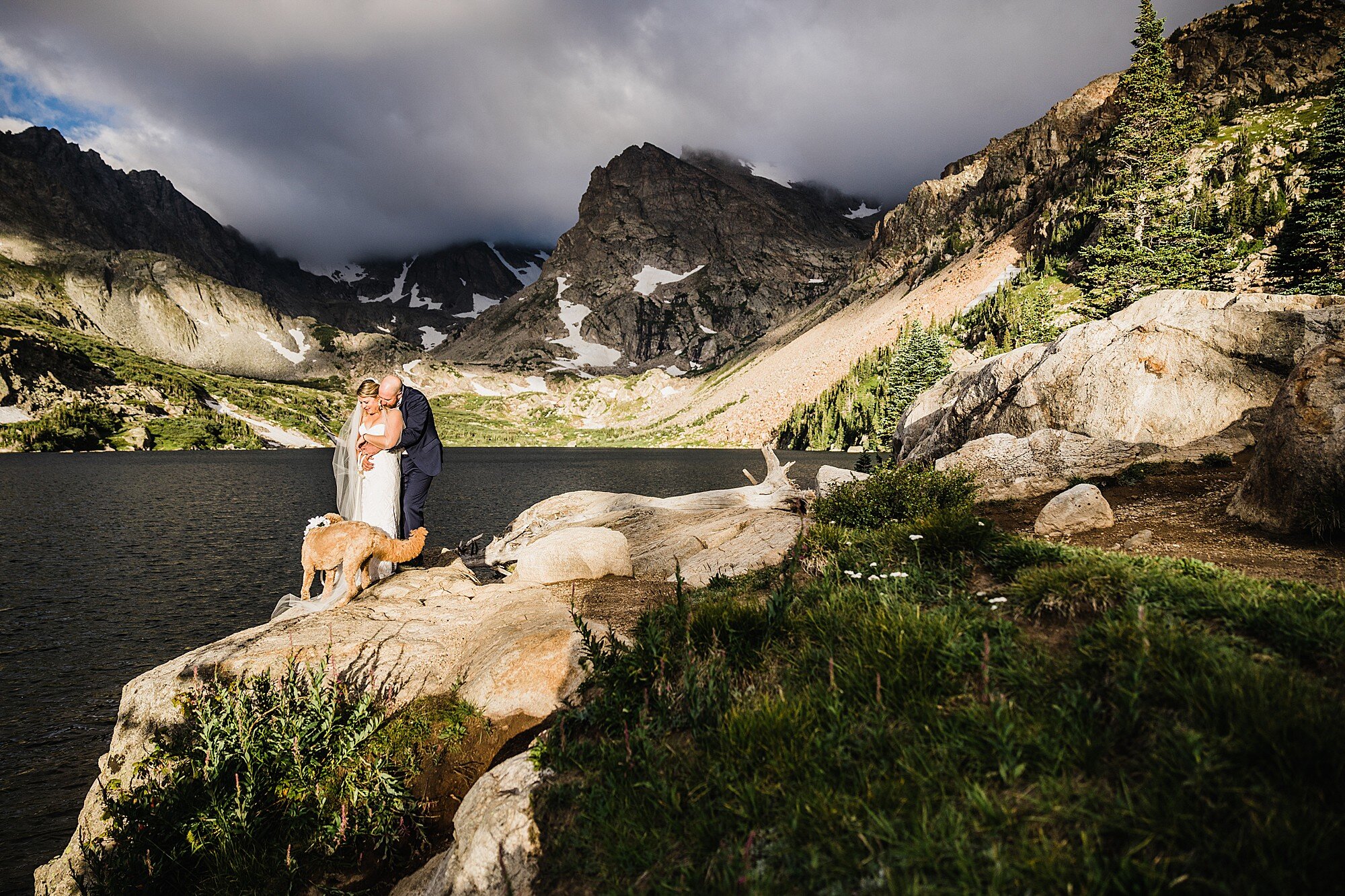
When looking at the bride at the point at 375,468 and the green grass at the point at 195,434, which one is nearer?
the bride at the point at 375,468

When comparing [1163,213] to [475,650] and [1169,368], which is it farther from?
[475,650]

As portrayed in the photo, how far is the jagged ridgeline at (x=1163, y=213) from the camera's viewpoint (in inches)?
1945

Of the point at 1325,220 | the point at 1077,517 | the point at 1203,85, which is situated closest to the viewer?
the point at 1077,517

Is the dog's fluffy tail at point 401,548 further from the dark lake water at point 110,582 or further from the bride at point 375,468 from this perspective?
the dark lake water at point 110,582

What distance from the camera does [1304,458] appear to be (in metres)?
8.50

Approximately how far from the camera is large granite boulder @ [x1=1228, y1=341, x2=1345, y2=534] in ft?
26.7

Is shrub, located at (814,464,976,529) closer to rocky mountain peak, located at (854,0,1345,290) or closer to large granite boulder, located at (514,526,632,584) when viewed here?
large granite boulder, located at (514,526,632,584)

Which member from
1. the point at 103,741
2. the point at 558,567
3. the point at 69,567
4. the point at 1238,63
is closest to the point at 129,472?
the point at 69,567

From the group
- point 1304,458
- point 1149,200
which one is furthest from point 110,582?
point 1149,200

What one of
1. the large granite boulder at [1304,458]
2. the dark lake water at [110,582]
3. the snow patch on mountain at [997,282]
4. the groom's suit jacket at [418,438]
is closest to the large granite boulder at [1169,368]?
the large granite boulder at [1304,458]

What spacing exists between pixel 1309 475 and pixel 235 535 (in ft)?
157

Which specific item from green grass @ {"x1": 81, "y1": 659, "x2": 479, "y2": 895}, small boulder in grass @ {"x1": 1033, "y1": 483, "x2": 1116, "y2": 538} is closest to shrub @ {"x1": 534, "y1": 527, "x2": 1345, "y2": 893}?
green grass @ {"x1": 81, "y1": 659, "x2": 479, "y2": 895}

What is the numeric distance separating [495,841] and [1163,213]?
244ft

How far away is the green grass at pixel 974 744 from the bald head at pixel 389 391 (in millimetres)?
9337
